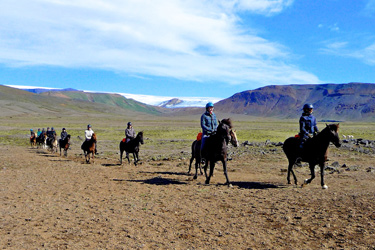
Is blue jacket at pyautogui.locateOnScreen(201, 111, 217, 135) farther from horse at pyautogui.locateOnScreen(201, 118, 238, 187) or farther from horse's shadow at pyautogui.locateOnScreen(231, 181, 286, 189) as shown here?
horse's shadow at pyautogui.locateOnScreen(231, 181, 286, 189)

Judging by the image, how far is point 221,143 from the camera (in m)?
11.9

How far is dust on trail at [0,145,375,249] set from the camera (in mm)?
6594

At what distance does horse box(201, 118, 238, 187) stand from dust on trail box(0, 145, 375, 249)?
1.13 meters

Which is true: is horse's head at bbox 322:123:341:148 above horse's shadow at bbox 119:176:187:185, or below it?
above

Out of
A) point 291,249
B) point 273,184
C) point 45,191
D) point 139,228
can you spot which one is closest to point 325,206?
point 291,249

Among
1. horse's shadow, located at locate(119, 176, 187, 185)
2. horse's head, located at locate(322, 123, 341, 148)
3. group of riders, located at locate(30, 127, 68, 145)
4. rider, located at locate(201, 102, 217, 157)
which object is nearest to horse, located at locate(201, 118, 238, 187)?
rider, located at locate(201, 102, 217, 157)

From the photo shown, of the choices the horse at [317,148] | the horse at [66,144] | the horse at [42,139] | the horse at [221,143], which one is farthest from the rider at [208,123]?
the horse at [42,139]

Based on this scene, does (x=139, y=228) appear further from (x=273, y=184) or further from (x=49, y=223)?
(x=273, y=184)

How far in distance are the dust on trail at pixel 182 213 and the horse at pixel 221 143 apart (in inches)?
44.4

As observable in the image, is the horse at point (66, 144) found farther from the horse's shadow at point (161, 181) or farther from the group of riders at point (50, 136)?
the horse's shadow at point (161, 181)

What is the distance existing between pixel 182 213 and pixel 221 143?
392cm

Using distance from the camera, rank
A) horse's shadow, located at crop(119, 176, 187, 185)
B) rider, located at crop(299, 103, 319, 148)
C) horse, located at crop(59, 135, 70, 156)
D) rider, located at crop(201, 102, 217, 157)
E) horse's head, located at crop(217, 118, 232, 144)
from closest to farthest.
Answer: horse's head, located at crop(217, 118, 232, 144) < rider, located at crop(299, 103, 319, 148) < rider, located at crop(201, 102, 217, 157) < horse's shadow, located at crop(119, 176, 187, 185) < horse, located at crop(59, 135, 70, 156)

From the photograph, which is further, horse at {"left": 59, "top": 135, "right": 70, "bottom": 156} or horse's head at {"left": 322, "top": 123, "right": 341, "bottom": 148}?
horse at {"left": 59, "top": 135, "right": 70, "bottom": 156}

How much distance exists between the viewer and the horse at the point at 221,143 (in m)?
11.6
